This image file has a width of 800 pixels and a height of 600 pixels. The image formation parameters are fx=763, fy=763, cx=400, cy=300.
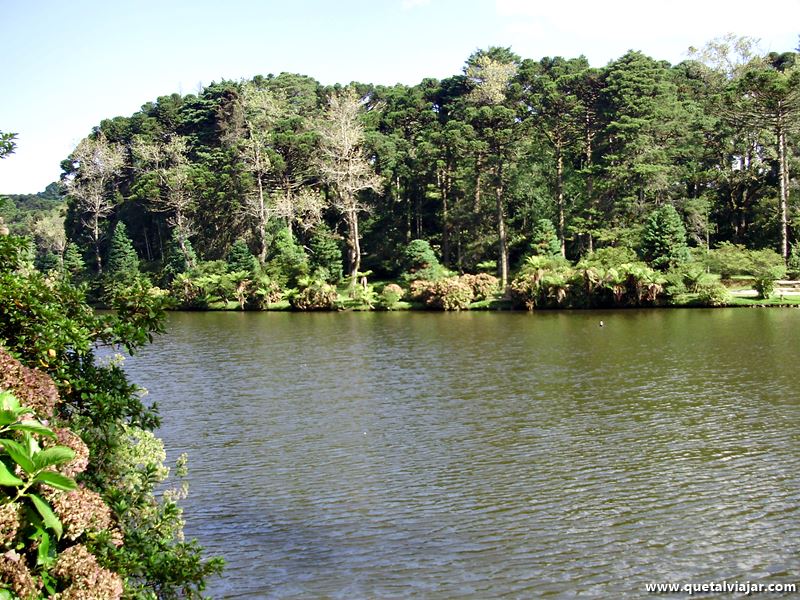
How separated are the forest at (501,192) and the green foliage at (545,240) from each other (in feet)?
0.53

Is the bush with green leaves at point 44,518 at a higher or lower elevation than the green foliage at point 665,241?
lower

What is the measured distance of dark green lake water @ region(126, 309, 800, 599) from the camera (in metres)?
11.6

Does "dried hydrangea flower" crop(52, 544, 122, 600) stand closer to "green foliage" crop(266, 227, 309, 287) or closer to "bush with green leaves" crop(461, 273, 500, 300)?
"bush with green leaves" crop(461, 273, 500, 300)

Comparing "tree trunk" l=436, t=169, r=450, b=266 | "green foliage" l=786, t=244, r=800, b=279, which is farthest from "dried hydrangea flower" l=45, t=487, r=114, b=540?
"tree trunk" l=436, t=169, r=450, b=266

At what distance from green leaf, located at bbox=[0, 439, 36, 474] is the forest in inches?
1788

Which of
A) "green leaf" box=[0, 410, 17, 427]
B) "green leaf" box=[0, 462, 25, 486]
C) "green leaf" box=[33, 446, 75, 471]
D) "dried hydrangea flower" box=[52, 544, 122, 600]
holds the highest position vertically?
"green leaf" box=[0, 410, 17, 427]

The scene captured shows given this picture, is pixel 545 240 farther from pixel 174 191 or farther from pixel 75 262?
pixel 75 262

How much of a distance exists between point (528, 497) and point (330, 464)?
470 centimetres

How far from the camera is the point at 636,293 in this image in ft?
159

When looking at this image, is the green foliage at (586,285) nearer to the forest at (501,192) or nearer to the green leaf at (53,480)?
the forest at (501,192)

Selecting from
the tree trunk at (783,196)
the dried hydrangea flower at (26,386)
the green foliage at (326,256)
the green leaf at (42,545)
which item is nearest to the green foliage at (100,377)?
the dried hydrangea flower at (26,386)

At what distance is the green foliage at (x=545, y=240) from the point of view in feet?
177

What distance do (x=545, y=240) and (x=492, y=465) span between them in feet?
130

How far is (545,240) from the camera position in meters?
54.6
